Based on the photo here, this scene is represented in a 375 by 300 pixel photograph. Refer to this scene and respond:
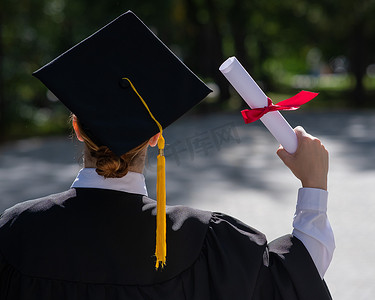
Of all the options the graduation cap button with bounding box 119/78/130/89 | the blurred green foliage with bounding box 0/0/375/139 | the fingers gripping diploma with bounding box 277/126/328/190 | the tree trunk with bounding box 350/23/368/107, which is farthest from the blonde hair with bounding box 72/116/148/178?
the tree trunk with bounding box 350/23/368/107

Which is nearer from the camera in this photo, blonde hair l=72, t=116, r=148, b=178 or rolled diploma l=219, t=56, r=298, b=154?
rolled diploma l=219, t=56, r=298, b=154

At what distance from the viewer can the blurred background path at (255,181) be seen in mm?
5090

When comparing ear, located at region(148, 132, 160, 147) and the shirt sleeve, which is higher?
ear, located at region(148, 132, 160, 147)

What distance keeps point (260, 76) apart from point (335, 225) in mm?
25886

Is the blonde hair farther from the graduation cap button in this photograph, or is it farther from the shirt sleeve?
the shirt sleeve

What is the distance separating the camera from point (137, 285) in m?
1.66

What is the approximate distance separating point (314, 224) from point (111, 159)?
0.59 meters

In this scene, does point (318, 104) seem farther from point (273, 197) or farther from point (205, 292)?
point (205, 292)

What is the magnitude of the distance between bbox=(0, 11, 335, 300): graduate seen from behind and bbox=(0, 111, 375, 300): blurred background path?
30 cm

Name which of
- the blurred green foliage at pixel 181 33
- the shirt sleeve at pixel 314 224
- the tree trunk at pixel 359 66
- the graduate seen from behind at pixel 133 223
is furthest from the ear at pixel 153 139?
the tree trunk at pixel 359 66

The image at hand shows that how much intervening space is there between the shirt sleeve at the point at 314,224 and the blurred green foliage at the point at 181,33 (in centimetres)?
1252

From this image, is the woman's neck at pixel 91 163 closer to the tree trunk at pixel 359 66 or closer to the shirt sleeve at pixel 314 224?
the shirt sleeve at pixel 314 224

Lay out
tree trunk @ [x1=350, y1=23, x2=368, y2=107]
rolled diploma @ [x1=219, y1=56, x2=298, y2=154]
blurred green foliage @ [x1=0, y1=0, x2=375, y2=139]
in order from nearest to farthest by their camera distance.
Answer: rolled diploma @ [x1=219, y1=56, x2=298, y2=154]
blurred green foliage @ [x1=0, y1=0, x2=375, y2=139]
tree trunk @ [x1=350, y1=23, x2=368, y2=107]

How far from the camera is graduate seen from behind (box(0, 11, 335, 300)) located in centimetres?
167
